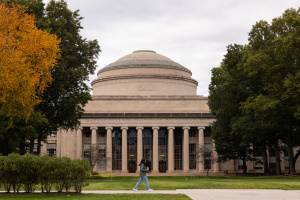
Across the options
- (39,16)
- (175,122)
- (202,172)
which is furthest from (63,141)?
(39,16)

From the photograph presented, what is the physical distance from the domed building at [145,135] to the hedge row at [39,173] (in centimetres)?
5820

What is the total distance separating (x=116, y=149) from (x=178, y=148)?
12188mm

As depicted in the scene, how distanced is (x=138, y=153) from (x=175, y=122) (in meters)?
9.26

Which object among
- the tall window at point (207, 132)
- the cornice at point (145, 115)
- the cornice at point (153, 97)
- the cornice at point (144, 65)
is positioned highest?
the cornice at point (144, 65)

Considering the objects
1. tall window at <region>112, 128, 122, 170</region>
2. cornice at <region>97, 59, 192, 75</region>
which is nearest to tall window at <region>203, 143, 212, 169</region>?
tall window at <region>112, 128, 122, 170</region>

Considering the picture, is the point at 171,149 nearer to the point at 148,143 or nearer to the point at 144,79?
the point at 148,143

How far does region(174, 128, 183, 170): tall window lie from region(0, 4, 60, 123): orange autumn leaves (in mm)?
57903

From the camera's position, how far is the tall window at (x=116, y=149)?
86.2 metres

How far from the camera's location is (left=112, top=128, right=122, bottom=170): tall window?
86.2 metres

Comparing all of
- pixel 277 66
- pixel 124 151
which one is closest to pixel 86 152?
pixel 124 151

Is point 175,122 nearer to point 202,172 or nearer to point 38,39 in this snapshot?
point 202,172

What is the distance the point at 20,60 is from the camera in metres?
26.4

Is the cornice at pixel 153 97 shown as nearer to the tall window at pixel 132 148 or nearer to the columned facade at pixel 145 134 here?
the columned facade at pixel 145 134

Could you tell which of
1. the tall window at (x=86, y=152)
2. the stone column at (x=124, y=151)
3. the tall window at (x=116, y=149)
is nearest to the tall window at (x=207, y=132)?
the stone column at (x=124, y=151)
